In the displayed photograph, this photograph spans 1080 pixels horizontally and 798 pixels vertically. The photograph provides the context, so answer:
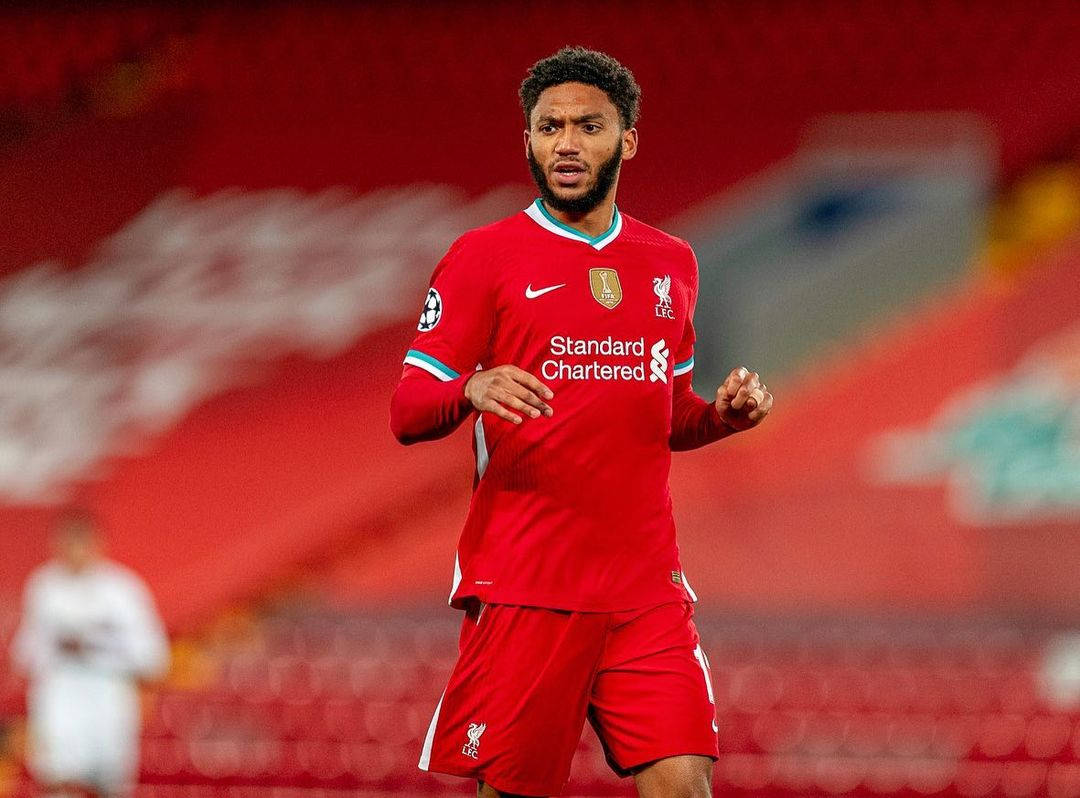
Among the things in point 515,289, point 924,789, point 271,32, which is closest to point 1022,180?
point 924,789

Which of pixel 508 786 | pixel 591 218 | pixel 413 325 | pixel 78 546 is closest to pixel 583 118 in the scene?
pixel 591 218

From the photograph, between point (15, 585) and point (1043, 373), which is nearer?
point (1043, 373)

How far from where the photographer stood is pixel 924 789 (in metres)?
6.76

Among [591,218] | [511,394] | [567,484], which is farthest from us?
[591,218]

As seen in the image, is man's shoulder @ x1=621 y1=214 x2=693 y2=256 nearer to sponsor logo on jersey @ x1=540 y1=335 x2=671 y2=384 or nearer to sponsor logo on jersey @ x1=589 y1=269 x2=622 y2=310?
sponsor logo on jersey @ x1=589 y1=269 x2=622 y2=310

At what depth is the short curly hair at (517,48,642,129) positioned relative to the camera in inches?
108

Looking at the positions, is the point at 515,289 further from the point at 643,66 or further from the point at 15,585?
the point at 15,585

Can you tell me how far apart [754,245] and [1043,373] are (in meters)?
1.50

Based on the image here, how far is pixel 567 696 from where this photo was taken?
2.64m

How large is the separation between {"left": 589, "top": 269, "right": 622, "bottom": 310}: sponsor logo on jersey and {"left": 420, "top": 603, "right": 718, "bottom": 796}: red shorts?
1.76 ft

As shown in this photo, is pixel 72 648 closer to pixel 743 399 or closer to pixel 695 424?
pixel 695 424

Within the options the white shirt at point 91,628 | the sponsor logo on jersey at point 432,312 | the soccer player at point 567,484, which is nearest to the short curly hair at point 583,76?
the soccer player at point 567,484

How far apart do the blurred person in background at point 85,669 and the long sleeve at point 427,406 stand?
397cm

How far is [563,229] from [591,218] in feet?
0.19
